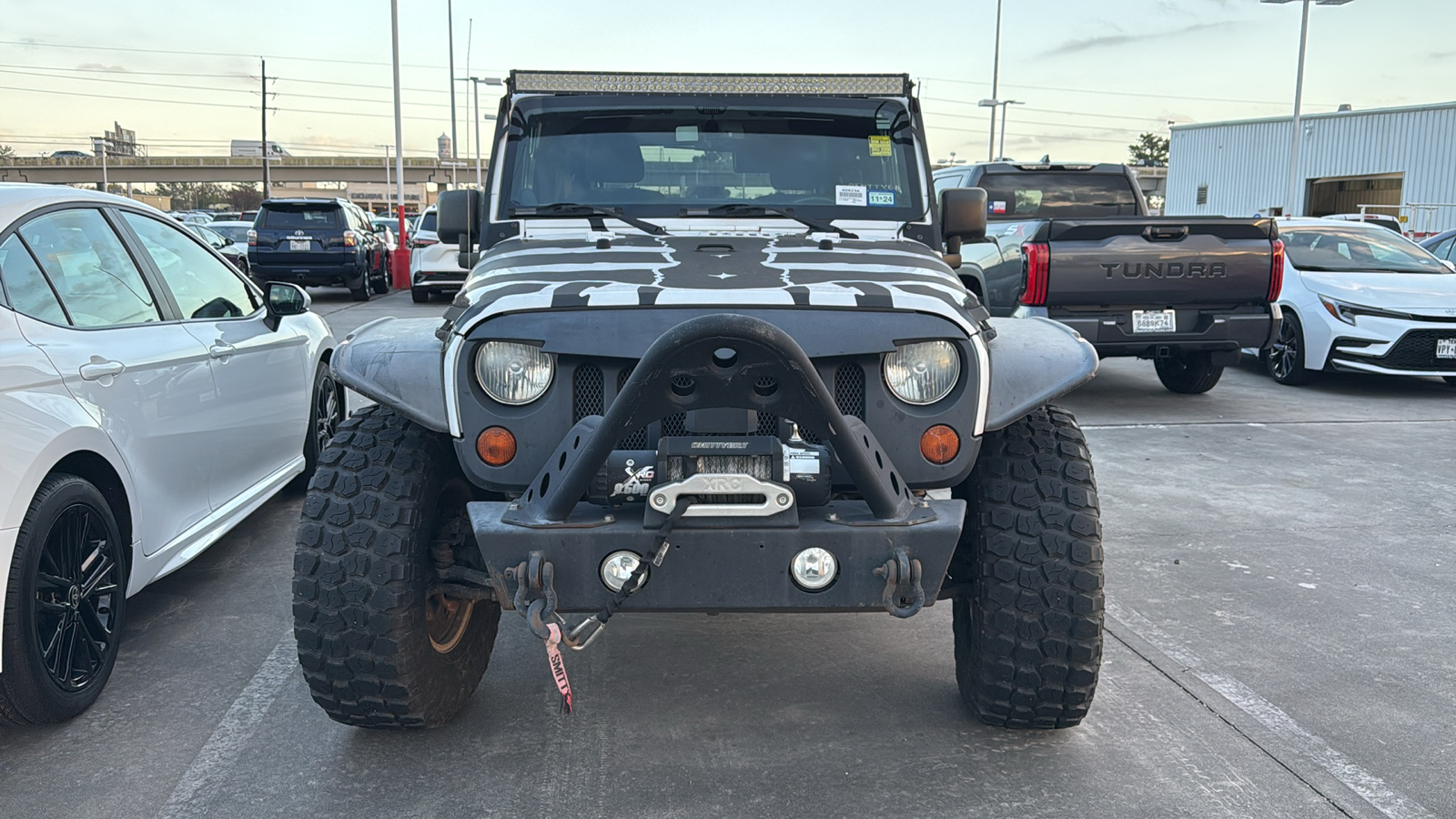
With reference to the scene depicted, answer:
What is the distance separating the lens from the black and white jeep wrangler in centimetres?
272

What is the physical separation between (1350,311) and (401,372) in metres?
9.22

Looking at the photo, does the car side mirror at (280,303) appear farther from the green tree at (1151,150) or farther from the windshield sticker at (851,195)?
the green tree at (1151,150)

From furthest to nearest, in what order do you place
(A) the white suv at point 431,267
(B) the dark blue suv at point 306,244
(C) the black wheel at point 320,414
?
1. (B) the dark blue suv at point 306,244
2. (A) the white suv at point 431,267
3. (C) the black wheel at point 320,414

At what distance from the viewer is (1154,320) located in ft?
28.7

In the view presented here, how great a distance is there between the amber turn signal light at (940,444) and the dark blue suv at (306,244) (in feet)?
59.9

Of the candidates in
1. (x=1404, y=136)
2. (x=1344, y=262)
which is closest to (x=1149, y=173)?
(x=1404, y=136)

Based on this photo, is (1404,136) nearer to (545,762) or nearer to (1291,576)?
A: (1291,576)

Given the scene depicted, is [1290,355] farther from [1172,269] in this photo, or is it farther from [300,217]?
[300,217]

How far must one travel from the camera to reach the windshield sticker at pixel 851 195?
174 inches

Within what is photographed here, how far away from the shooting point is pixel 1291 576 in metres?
4.98

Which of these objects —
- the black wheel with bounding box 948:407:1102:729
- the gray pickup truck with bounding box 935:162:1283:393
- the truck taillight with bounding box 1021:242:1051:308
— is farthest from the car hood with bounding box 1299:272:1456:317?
the black wheel with bounding box 948:407:1102:729

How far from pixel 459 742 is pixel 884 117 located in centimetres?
275

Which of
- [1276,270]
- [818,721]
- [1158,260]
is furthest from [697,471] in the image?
[1276,270]

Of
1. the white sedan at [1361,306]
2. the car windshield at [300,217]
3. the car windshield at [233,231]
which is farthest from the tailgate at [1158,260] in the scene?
the car windshield at [233,231]
